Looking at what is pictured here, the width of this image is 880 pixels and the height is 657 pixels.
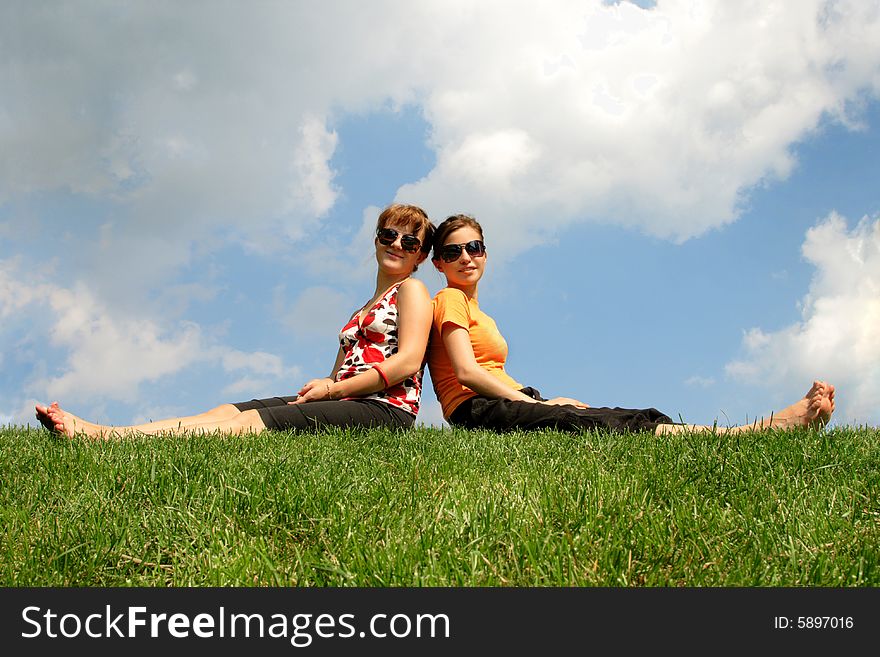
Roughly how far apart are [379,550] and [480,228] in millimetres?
5007

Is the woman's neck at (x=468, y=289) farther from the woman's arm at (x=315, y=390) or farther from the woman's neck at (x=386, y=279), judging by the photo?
the woman's arm at (x=315, y=390)

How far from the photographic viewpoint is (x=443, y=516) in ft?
11.2

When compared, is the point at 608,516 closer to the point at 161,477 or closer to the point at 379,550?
the point at 379,550

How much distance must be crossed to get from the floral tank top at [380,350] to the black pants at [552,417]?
64 centimetres

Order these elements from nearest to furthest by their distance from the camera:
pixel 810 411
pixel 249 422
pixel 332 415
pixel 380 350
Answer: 1. pixel 810 411
2. pixel 249 422
3. pixel 332 415
4. pixel 380 350

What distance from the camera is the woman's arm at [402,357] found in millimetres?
6457

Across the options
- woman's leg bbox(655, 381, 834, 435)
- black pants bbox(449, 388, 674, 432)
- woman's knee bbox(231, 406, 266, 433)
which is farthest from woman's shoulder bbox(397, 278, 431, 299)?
woman's leg bbox(655, 381, 834, 435)

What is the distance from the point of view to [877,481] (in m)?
4.23

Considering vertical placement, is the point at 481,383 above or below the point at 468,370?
below

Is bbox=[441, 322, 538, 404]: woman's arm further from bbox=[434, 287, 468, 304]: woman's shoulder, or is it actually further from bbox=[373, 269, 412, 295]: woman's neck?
bbox=[373, 269, 412, 295]: woman's neck

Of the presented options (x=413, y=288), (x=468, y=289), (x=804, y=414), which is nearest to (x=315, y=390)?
(x=413, y=288)

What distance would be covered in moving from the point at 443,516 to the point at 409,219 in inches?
172

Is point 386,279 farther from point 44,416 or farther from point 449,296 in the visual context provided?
point 44,416
